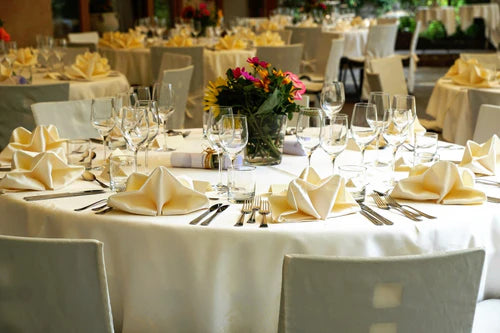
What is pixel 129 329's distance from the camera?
1903mm

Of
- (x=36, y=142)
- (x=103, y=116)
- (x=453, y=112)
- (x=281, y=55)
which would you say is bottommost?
(x=453, y=112)

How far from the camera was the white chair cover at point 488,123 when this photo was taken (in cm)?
323

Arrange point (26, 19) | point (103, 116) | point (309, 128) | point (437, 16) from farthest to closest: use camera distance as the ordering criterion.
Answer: point (437, 16) < point (26, 19) < point (103, 116) < point (309, 128)

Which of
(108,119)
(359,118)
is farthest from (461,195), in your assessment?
(108,119)

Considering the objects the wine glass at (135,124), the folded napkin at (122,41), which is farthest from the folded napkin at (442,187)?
the folded napkin at (122,41)

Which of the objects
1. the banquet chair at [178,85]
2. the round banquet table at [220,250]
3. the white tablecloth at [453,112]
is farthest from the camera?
the banquet chair at [178,85]

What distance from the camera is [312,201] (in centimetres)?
191

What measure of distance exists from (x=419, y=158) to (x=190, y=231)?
1.01m

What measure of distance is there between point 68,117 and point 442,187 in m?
2.00

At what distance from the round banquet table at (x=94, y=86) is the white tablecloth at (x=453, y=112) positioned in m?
2.25

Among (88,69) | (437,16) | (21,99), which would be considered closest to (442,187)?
(21,99)

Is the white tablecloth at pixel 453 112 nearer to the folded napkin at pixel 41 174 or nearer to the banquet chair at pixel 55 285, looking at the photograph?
the folded napkin at pixel 41 174

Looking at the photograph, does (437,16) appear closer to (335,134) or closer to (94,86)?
(94,86)

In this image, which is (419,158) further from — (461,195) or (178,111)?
(178,111)
